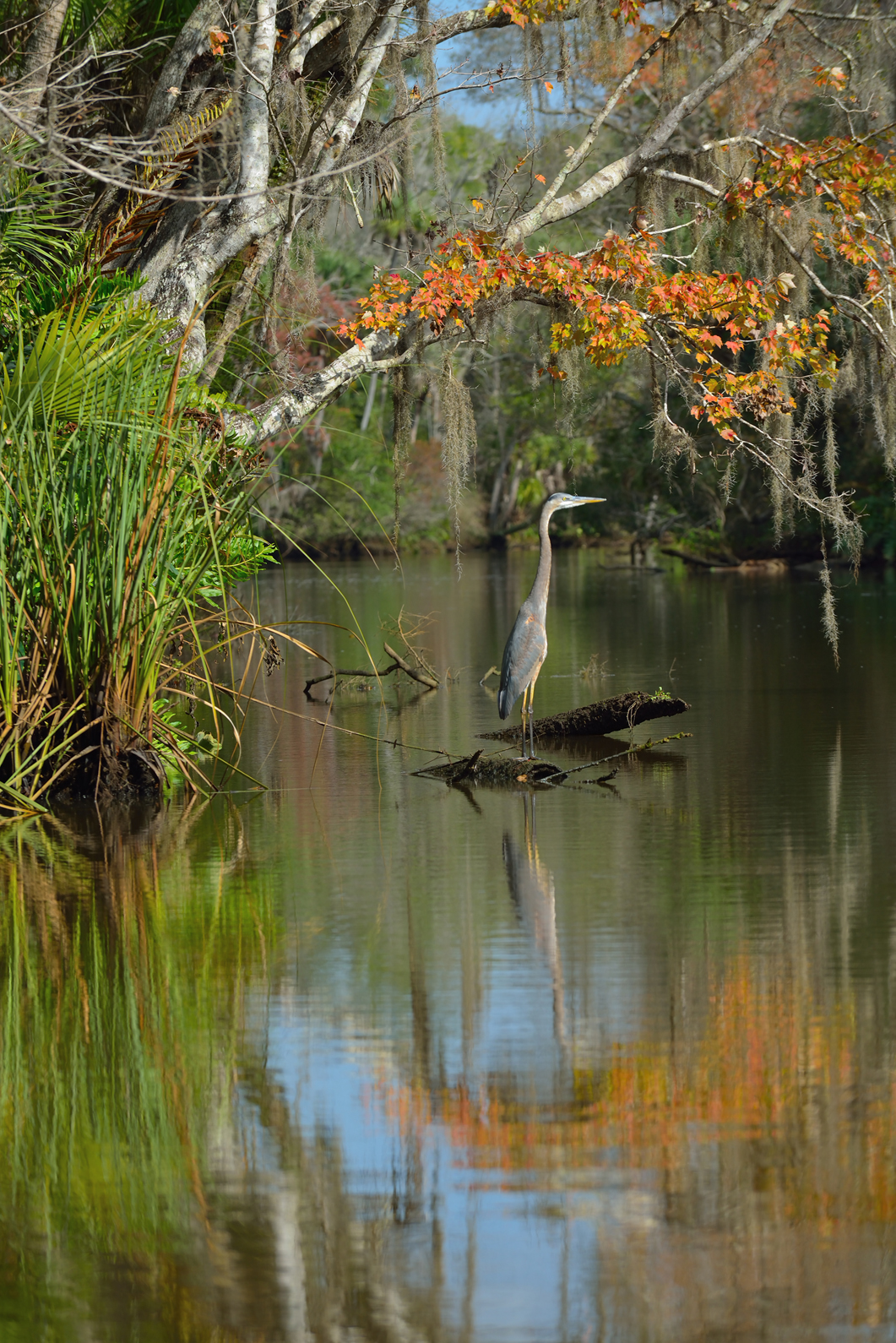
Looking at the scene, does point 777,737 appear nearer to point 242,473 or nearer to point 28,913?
point 242,473

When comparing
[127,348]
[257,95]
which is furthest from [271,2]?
[127,348]

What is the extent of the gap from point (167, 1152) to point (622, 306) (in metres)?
8.31

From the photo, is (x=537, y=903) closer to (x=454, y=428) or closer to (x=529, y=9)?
(x=454, y=428)

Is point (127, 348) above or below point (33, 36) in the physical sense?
below

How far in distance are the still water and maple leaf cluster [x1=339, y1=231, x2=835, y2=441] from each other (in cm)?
397

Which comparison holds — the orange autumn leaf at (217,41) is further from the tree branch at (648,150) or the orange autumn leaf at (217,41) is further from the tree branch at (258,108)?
the tree branch at (648,150)

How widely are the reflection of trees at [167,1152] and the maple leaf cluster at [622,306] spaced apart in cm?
611

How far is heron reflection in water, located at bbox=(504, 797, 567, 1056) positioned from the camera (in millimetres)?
4216

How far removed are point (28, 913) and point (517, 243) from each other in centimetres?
683

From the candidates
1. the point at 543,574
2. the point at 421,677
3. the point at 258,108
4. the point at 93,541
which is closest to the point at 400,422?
the point at 421,677

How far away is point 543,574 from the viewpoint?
8352 millimetres

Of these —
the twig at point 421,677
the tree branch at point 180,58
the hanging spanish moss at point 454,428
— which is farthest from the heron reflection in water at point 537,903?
the tree branch at point 180,58

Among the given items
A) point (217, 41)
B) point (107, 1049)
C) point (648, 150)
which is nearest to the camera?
point (107, 1049)

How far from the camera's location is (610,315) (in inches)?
425
